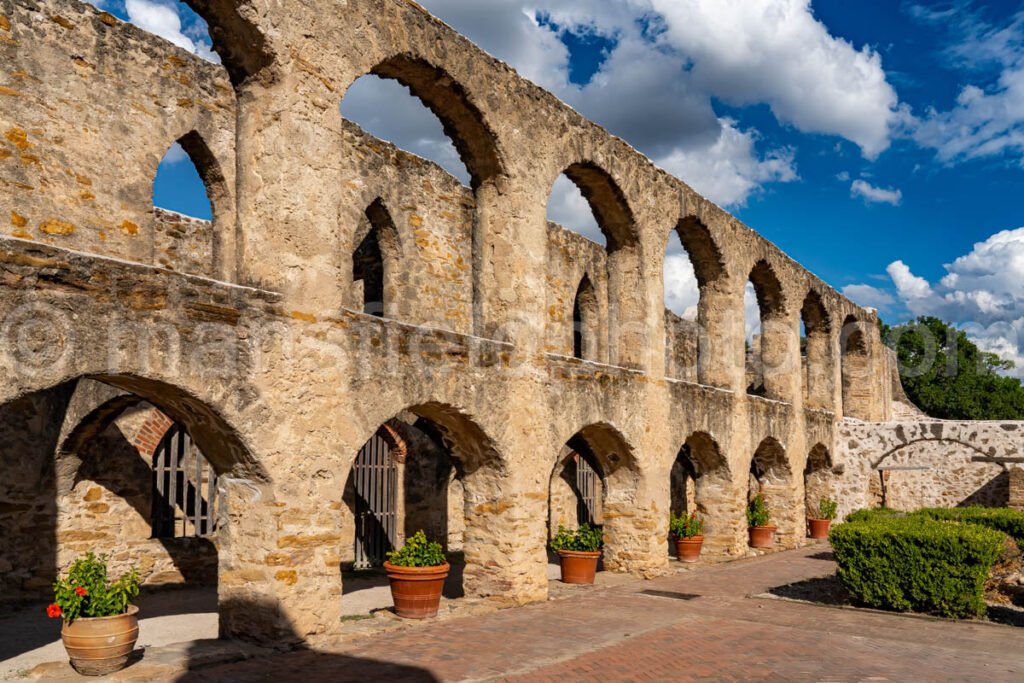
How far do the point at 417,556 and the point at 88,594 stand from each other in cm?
327

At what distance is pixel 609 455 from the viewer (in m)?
12.1

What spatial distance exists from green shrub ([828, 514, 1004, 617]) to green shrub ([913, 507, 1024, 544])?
2609 mm

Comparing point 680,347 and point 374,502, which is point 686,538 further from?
point 680,347

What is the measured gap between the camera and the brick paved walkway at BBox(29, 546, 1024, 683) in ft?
21.3

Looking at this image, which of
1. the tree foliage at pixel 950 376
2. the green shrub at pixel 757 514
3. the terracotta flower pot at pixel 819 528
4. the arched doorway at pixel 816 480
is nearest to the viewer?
the green shrub at pixel 757 514

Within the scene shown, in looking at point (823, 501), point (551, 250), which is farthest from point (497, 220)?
point (823, 501)

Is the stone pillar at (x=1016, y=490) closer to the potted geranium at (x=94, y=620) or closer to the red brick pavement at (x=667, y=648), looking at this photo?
the red brick pavement at (x=667, y=648)

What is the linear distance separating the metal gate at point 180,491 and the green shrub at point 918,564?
835 centimetres

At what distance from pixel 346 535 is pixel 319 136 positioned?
7402 millimetres

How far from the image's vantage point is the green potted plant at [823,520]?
18156mm

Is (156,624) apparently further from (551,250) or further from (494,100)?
(551,250)

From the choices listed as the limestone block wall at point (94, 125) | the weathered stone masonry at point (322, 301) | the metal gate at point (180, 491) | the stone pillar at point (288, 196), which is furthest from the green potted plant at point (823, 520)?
the stone pillar at point (288, 196)

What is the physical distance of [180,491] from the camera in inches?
485

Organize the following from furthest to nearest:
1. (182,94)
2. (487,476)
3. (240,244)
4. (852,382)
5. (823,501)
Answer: (852,382) → (823,501) → (182,94) → (487,476) → (240,244)
